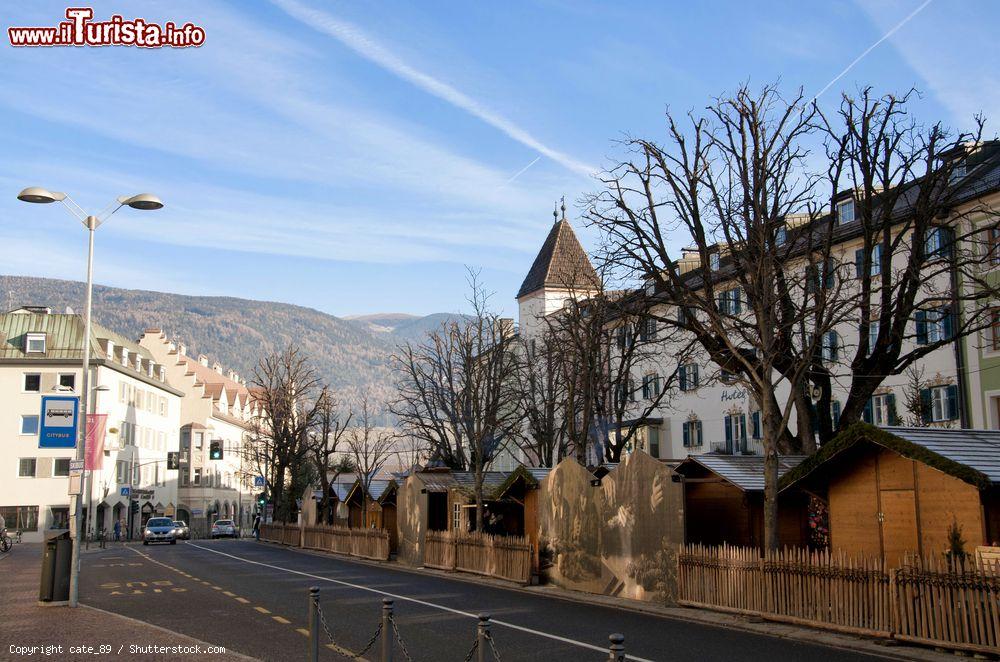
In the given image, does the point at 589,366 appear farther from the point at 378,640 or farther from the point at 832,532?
the point at 378,640

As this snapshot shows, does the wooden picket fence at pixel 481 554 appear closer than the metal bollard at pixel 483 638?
No

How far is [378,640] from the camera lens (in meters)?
15.7

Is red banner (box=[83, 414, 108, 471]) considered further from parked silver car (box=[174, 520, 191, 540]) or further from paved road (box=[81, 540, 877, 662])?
parked silver car (box=[174, 520, 191, 540])

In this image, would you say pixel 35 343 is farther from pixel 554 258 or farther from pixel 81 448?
pixel 81 448

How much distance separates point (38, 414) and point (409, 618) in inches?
2553

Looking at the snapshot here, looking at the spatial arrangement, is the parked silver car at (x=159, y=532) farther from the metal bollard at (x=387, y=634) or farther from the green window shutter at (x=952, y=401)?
the metal bollard at (x=387, y=634)

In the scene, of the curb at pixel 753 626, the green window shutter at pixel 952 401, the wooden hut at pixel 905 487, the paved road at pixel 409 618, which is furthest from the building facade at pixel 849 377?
the paved road at pixel 409 618

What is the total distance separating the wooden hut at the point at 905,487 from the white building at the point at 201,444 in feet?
259

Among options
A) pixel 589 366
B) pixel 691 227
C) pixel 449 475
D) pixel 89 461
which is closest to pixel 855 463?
pixel 691 227

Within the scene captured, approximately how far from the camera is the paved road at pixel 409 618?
48.5ft

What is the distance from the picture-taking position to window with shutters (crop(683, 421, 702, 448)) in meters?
55.5

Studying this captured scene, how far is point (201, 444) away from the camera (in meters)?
104

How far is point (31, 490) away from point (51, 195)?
58.8 metres

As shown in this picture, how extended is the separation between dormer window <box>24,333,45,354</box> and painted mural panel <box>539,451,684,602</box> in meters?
58.3
